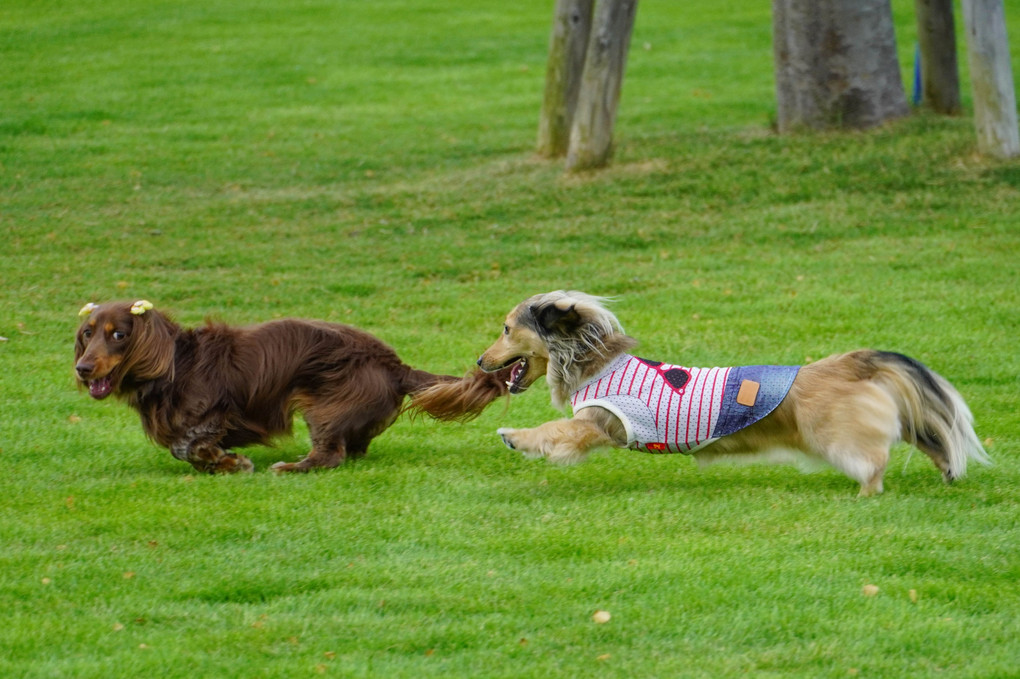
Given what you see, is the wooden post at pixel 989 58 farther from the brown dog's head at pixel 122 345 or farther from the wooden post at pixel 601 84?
the brown dog's head at pixel 122 345

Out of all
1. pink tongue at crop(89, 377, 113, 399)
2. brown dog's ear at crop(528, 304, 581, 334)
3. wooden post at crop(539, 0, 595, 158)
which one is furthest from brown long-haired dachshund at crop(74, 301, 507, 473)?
wooden post at crop(539, 0, 595, 158)

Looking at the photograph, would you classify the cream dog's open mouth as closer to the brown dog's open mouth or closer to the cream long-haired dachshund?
the cream long-haired dachshund

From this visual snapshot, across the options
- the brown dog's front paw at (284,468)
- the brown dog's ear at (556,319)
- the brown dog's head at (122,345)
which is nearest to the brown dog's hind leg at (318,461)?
the brown dog's front paw at (284,468)

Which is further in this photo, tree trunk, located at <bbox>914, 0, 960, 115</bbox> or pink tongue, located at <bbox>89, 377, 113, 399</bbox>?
tree trunk, located at <bbox>914, 0, 960, 115</bbox>

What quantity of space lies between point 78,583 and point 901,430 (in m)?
4.20

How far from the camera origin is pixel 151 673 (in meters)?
4.61

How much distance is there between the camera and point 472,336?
35.0 ft

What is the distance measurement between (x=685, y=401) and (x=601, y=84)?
889 cm

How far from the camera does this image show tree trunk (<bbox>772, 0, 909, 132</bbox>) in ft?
50.0

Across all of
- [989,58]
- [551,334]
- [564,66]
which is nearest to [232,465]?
[551,334]

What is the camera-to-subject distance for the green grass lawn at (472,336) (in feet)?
16.3

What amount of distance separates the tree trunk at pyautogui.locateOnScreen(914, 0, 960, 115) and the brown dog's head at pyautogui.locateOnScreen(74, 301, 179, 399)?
1217 centimetres

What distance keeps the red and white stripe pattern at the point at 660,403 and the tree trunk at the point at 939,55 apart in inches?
Result: 428

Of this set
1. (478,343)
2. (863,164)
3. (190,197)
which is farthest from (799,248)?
(190,197)
